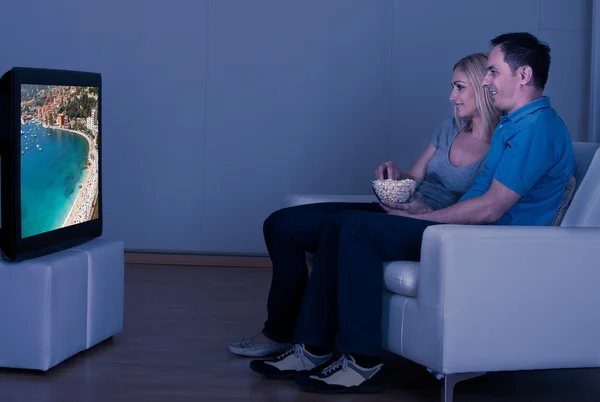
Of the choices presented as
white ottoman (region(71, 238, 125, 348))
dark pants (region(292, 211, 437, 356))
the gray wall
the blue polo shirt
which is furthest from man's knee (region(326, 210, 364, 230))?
the gray wall

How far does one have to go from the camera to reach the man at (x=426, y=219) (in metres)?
2.99

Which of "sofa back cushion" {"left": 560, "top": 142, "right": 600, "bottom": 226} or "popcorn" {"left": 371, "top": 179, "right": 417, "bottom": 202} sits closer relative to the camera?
"sofa back cushion" {"left": 560, "top": 142, "right": 600, "bottom": 226}

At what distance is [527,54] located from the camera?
121 inches

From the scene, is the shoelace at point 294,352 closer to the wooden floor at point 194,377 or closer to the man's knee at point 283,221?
the wooden floor at point 194,377

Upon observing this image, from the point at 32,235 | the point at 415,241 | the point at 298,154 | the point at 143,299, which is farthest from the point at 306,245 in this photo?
the point at 298,154

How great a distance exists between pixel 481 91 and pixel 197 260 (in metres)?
2.99

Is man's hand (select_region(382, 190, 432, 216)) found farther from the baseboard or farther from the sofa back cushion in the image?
the baseboard

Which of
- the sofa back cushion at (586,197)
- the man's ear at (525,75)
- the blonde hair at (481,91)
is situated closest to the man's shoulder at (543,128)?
the man's ear at (525,75)

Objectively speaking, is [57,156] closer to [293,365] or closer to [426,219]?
[293,365]

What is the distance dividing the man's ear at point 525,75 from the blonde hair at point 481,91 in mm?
332

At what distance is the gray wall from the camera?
5910 millimetres

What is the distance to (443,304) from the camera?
2779 mm

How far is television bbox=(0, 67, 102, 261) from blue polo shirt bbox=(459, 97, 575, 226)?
5.04ft

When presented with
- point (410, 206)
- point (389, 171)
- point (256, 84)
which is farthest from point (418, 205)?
point (256, 84)
